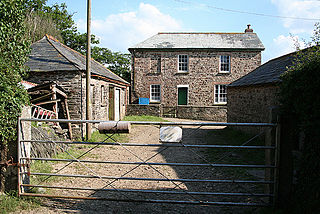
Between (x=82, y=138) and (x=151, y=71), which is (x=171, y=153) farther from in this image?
(x=151, y=71)

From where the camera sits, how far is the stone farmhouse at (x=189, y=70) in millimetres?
24297

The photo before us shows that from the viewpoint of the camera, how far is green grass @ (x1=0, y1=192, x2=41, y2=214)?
4.48 metres

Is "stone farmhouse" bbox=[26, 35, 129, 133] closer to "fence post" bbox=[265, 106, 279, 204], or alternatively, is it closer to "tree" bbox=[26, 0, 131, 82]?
"fence post" bbox=[265, 106, 279, 204]

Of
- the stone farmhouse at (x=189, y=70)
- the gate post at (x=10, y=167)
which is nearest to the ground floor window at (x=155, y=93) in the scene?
the stone farmhouse at (x=189, y=70)

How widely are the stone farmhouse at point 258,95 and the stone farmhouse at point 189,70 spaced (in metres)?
8.33

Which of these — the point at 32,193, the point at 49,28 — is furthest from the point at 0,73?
the point at 49,28

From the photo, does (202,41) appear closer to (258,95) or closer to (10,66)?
(258,95)

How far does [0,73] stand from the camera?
4.43 meters

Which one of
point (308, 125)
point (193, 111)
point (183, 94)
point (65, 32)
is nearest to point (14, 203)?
point (308, 125)

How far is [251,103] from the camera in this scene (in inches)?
491

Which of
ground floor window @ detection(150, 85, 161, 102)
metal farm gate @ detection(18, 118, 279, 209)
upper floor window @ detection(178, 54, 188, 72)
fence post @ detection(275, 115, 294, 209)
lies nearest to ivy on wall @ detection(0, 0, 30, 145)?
metal farm gate @ detection(18, 118, 279, 209)

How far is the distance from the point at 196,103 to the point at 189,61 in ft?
13.5

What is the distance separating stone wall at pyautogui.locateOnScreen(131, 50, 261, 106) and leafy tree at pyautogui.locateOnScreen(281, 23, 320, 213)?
20.4 meters

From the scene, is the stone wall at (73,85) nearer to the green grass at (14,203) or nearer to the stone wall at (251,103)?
the green grass at (14,203)
